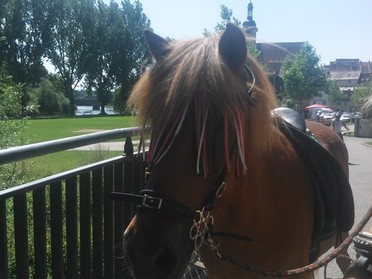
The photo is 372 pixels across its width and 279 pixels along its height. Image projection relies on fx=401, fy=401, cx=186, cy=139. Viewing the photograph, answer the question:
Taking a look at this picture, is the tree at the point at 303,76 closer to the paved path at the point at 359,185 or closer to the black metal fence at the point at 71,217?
the paved path at the point at 359,185

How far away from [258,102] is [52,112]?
71.6m

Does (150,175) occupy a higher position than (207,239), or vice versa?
(150,175)

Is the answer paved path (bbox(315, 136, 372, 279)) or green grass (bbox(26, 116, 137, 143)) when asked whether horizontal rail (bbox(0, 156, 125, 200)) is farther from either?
green grass (bbox(26, 116, 137, 143))

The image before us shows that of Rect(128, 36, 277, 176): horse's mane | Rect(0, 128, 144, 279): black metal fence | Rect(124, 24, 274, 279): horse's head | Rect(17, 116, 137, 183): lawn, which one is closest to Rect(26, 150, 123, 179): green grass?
Rect(17, 116, 137, 183): lawn

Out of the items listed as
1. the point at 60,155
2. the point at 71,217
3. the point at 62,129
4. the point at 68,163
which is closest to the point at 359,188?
the point at 68,163

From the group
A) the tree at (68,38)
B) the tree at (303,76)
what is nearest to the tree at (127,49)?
the tree at (68,38)

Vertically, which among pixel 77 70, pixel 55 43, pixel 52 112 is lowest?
pixel 52 112

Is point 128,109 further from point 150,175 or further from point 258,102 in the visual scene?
point 258,102

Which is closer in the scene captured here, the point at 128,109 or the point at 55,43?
the point at 128,109

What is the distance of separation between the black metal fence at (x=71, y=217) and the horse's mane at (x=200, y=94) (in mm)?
384

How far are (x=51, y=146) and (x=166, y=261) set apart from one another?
1.00 metres

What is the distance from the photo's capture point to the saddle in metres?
2.61

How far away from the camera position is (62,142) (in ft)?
7.97

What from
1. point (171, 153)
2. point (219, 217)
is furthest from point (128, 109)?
point (219, 217)
